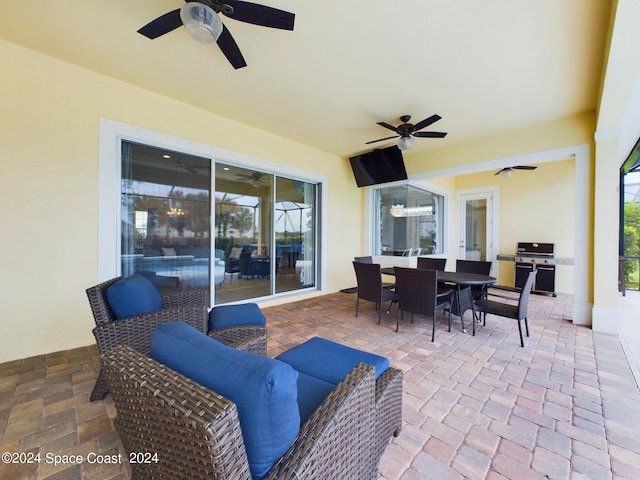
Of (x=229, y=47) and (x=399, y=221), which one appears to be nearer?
(x=229, y=47)

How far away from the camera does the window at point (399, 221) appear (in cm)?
620

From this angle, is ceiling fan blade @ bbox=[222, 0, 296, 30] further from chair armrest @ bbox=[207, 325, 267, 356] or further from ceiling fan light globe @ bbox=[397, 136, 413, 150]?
ceiling fan light globe @ bbox=[397, 136, 413, 150]

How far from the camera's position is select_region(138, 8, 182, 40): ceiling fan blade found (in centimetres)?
187

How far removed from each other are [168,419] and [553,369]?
3136 millimetres

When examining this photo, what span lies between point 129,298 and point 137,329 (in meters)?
0.24

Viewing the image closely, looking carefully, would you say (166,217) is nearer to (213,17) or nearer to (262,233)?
(262,233)

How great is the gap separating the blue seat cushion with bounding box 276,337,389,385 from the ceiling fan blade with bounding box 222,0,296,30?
2.14 meters

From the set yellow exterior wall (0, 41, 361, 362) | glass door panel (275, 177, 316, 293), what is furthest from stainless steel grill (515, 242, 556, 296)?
yellow exterior wall (0, 41, 361, 362)

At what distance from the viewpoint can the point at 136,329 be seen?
1.95 meters

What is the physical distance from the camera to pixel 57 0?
2027 millimetres

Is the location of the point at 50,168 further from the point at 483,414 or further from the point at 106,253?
the point at 483,414

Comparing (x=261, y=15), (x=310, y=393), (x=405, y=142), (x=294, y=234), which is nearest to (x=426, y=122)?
(x=405, y=142)

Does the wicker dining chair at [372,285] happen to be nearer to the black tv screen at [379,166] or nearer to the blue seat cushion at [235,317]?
the blue seat cushion at [235,317]

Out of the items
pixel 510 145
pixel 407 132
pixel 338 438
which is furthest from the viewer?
pixel 510 145
